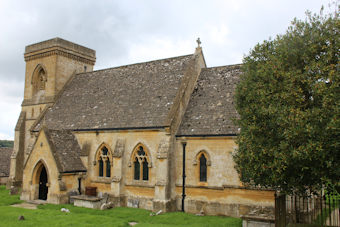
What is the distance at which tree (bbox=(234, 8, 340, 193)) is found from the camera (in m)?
11.4

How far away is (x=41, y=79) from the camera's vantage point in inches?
1374

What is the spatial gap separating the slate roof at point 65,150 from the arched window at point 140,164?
15.4ft

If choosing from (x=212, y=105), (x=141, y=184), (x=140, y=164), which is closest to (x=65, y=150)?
(x=140, y=164)

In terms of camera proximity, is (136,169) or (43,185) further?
(43,185)

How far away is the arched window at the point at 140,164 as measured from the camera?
928 inches

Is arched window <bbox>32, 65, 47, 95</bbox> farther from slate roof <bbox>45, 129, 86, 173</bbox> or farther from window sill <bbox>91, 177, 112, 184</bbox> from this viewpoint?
window sill <bbox>91, 177, 112, 184</bbox>

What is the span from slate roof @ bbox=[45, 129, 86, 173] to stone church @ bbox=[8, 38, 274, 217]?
3.7 inches

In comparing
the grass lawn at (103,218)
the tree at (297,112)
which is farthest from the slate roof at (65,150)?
the tree at (297,112)

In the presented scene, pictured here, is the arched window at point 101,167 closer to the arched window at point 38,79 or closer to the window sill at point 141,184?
the window sill at point 141,184

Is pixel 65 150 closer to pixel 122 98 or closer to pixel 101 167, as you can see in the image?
pixel 101 167

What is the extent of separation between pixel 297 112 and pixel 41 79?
98.9 feet

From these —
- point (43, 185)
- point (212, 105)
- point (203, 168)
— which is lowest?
point (43, 185)

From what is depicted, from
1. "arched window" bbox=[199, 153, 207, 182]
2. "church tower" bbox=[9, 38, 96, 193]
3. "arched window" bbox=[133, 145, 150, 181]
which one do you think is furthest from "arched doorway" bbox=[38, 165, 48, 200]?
"arched window" bbox=[199, 153, 207, 182]

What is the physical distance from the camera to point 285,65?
43.3 feet
